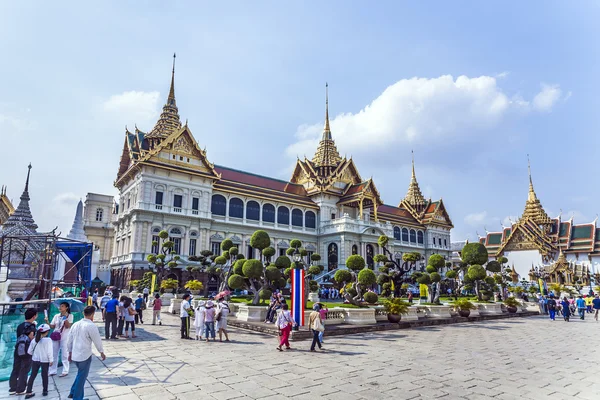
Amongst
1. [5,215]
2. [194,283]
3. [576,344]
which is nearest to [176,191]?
[194,283]

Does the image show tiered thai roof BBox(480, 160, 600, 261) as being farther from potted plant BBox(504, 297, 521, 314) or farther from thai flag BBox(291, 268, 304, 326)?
thai flag BBox(291, 268, 304, 326)

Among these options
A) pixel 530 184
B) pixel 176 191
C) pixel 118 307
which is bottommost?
pixel 118 307

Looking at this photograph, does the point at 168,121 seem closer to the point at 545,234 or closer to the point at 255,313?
the point at 255,313

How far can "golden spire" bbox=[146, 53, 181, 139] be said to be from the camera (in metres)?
38.6

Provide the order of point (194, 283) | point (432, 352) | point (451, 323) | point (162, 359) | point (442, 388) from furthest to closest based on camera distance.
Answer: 1. point (194, 283)
2. point (451, 323)
3. point (432, 352)
4. point (162, 359)
5. point (442, 388)

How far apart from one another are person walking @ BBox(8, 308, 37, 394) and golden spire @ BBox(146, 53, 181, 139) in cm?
3374

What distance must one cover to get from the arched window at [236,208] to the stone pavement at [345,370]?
26952 mm

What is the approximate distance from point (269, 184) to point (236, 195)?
7.48m

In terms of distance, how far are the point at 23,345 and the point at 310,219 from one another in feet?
133

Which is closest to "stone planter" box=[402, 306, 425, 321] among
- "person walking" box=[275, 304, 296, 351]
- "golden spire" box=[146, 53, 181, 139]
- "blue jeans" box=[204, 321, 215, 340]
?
"person walking" box=[275, 304, 296, 351]

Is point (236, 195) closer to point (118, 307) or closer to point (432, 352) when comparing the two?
point (118, 307)

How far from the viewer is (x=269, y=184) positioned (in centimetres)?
Answer: 4731

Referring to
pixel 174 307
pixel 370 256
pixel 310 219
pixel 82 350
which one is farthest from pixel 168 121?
pixel 82 350

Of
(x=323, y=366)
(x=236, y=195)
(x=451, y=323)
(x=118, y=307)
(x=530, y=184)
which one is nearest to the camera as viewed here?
(x=323, y=366)
